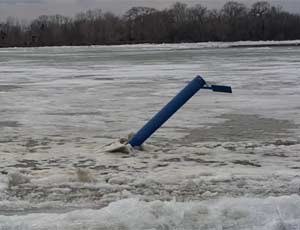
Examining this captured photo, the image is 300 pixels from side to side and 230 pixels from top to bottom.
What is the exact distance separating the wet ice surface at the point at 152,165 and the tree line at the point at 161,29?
8176cm

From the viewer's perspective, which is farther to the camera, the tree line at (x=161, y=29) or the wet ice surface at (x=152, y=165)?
the tree line at (x=161, y=29)

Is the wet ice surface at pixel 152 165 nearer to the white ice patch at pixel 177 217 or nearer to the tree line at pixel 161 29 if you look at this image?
the white ice patch at pixel 177 217

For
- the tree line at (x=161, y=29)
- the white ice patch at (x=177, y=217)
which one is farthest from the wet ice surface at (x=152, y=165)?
the tree line at (x=161, y=29)

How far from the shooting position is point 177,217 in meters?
4.29

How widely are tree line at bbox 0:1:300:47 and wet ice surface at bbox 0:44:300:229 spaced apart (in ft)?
268

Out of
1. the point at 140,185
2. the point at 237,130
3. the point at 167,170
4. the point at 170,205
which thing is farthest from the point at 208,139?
the point at 170,205

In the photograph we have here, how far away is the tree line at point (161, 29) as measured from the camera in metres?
95.8

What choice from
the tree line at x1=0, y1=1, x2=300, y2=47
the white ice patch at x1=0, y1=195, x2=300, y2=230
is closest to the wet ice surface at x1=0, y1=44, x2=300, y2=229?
the white ice patch at x1=0, y1=195, x2=300, y2=230

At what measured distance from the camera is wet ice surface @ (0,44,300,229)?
432 centimetres

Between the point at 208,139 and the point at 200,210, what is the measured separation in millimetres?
3255

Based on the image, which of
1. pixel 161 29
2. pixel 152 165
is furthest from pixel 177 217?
pixel 161 29

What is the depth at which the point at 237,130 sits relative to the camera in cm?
824

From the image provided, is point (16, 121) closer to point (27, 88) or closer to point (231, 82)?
point (27, 88)

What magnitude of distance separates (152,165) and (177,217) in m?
1.92
